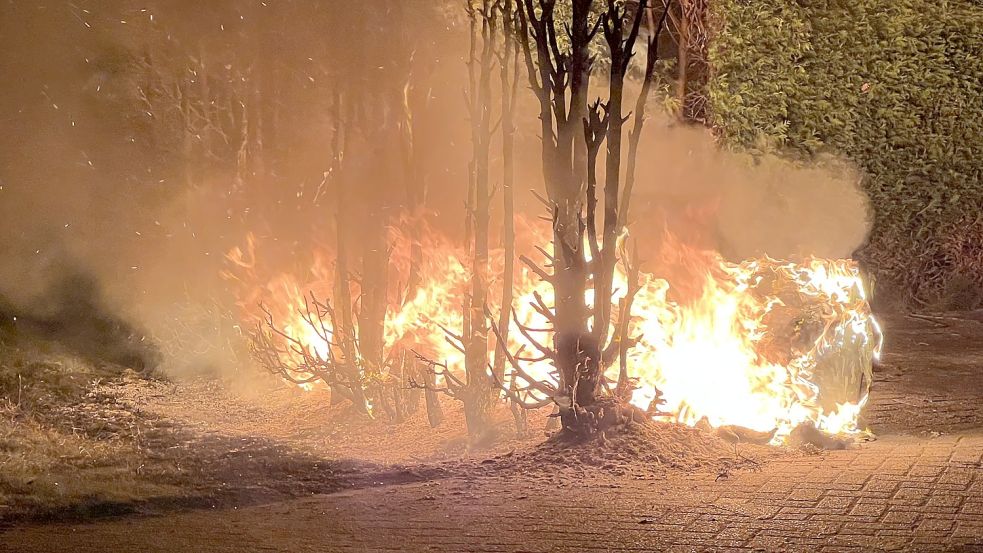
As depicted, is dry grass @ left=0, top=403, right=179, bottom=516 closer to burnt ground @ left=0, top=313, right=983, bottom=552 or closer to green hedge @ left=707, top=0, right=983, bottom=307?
burnt ground @ left=0, top=313, right=983, bottom=552

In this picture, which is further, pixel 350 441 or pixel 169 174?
pixel 169 174

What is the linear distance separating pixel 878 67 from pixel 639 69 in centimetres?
239

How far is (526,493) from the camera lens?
529 centimetres

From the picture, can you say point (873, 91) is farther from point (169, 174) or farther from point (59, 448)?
point (59, 448)

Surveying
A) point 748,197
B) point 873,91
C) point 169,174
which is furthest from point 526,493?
point 873,91

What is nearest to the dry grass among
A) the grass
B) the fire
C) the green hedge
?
the grass

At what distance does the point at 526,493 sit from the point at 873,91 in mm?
6822

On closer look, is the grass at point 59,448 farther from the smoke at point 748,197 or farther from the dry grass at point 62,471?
the smoke at point 748,197

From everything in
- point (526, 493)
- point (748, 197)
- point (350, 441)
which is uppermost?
point (748, 197)

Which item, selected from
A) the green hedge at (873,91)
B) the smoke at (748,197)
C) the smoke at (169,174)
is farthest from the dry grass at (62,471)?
the green hedge at (873,91)

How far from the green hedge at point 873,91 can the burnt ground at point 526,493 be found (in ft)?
11.1

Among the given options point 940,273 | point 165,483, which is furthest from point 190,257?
point 940,273

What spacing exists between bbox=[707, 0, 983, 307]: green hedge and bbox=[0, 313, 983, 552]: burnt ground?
337cm

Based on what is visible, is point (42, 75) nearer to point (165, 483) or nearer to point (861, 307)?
→ point (165, 483)
